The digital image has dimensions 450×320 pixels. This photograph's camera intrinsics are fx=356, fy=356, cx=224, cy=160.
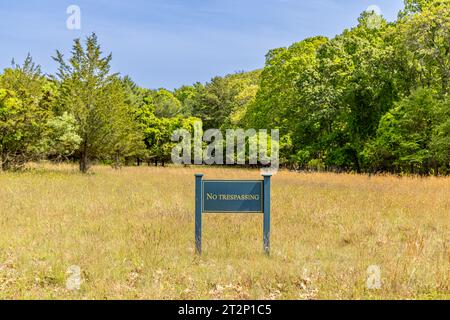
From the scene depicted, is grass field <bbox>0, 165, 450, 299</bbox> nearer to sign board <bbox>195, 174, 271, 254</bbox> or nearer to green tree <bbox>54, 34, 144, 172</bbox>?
sign board <bbox>195, 174, 271, 254</bbox>

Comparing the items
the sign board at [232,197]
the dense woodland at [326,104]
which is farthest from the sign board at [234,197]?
the dense woodland at [326,104]

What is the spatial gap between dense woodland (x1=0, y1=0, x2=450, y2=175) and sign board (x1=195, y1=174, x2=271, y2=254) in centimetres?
1768

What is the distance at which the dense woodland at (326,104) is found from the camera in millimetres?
22125

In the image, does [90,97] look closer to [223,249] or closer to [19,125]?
[19,125]

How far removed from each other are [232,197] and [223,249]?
0.99 meters

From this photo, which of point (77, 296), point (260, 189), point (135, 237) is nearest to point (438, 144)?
point (260, 189)

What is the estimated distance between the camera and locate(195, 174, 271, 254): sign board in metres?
6.57

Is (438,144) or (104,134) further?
(104,134)

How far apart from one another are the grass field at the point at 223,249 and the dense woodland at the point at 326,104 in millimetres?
11975

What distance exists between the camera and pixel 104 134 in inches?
941

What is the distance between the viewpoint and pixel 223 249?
6652mm
